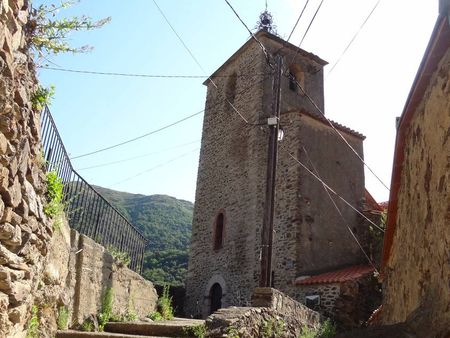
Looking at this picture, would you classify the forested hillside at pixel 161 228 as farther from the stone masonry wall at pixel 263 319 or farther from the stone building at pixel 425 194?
the stone building at pixel 425 194

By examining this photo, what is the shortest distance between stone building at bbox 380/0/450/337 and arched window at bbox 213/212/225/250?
1039 cm

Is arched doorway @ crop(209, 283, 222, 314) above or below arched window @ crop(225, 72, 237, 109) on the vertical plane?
below

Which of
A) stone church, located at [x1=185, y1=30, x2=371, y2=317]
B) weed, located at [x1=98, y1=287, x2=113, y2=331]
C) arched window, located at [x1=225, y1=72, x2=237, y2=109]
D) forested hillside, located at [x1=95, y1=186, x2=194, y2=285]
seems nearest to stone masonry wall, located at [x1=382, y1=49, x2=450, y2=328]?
weed, located at [x1=98, y1=287, x2=113, y2=331]

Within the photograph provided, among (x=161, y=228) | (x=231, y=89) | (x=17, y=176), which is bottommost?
(x=17, y=176)

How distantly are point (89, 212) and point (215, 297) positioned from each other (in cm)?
867

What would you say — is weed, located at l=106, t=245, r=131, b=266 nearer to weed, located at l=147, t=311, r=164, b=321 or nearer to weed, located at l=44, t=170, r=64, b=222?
weed, located at l=147, t=311, r=164, b=321

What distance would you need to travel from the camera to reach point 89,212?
739cm

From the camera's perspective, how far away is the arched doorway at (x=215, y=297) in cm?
1471

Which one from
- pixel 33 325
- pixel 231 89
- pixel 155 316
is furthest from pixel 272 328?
pixel 231 89

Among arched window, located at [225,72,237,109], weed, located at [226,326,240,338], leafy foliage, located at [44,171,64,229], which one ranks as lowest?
weed, located at [226,326,240,338]

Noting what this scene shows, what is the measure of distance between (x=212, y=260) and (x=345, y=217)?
4860 mm

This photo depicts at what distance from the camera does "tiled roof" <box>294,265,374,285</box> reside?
36.9 ft

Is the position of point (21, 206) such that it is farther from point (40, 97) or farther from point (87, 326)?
point (87, 326)

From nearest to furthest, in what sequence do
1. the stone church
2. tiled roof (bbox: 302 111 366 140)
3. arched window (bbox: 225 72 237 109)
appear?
the stone church → tiled roof (bbox: 302 111 366 140) → arched window (bbox: 225 72 237 109)
